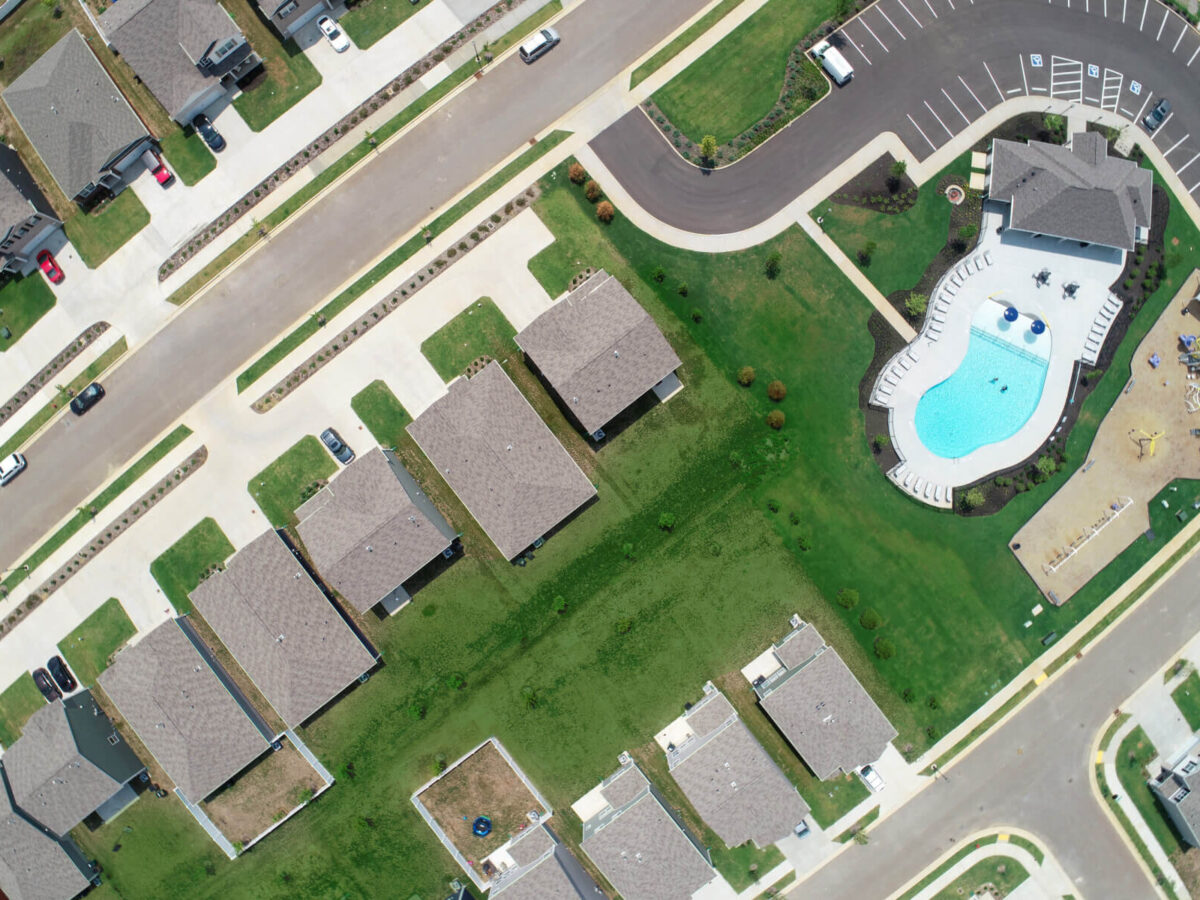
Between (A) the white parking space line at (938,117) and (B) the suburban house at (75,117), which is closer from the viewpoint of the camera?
(B) the suburban house at (75,117)

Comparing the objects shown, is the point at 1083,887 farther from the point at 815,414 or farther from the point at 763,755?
the point at 815,414

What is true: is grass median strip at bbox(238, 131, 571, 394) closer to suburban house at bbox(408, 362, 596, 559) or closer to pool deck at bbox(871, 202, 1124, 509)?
suburban house at bbox(408, 362, 596, 559)

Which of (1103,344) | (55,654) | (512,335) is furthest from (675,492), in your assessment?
(55,654)

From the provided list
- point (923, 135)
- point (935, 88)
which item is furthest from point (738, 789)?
point (935, 88)

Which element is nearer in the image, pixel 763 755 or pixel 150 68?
pixel 763 755

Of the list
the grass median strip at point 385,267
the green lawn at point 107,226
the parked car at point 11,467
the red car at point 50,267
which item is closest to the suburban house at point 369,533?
the grass median strip at point 385,267

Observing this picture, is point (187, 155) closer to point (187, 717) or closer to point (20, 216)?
point (20, 216)

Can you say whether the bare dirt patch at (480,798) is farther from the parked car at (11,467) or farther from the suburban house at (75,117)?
the suburban house at (75,117)
